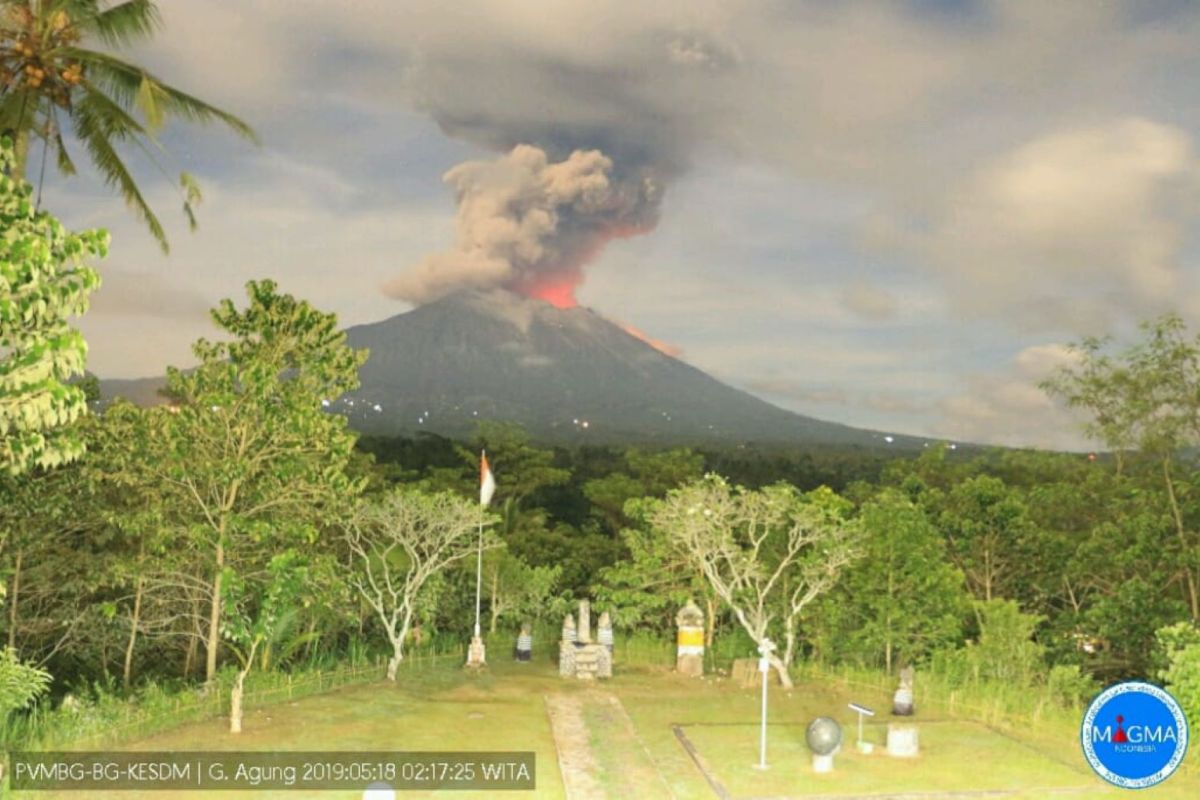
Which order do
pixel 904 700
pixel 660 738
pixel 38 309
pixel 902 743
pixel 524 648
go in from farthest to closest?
pixel 524 648 < pixel 904 700 < pixel 660 738 < pixel 902 743 < pixel 38 309

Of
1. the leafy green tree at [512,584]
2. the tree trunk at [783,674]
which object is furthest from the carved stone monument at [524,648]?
the tree trunk at [783,674]

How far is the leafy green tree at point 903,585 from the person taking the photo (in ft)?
53.8

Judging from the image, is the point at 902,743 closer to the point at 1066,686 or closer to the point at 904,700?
the point at 904,700

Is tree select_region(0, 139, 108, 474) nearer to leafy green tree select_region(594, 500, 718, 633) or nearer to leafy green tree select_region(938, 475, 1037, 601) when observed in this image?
leafy green tree select_region(594, 500, 718, 633)

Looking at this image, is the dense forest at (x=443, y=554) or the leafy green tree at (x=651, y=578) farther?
the leafy green tree at (x=651, y=578)

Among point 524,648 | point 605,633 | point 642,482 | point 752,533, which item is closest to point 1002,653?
point 752,533

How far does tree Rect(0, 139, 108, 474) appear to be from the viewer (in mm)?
6971

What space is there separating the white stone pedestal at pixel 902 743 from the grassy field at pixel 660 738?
14cm

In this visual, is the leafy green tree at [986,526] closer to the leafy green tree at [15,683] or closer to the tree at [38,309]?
the leafy green tree at [15,683]

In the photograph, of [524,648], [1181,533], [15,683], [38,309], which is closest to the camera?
[38,309]

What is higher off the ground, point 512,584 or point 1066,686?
point 512,584

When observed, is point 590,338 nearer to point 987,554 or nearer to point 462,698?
point 987,554

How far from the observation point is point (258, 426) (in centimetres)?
1382

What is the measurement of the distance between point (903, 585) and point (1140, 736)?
7.09 m
